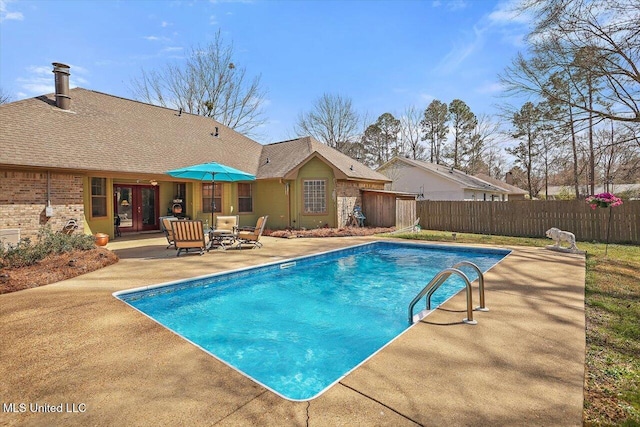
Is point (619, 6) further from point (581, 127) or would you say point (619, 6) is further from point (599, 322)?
point (599, 322)

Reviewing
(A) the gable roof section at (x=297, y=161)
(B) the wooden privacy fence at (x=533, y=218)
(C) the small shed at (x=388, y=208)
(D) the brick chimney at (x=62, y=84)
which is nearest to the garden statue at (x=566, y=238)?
(B) the wooden privacy fence at (x=533, y=218)

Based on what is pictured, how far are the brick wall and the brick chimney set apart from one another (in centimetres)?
402

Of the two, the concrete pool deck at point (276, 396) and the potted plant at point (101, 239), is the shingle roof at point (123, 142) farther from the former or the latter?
the concrete pool deck at point (276, 396)

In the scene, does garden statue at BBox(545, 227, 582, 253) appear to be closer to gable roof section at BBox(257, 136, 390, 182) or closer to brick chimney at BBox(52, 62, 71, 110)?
gable roof section at BBox(257, 136, 390, 182)

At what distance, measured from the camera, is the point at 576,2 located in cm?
780

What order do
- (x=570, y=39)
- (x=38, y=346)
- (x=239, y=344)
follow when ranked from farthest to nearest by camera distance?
(x=570, y=39), (x=239, y=344), (x=38, y=346)

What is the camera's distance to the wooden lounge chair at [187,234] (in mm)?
9500

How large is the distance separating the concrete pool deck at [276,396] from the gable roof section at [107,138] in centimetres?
746

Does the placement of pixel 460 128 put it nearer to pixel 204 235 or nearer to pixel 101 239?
pixel 204 235

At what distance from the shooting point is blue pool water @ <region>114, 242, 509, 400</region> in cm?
410

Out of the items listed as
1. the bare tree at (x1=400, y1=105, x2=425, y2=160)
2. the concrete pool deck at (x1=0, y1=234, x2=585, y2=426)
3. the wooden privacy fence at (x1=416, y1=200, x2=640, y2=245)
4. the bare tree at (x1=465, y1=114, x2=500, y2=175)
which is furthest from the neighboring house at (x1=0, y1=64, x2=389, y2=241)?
the bare tree at (x1=465, y1=114, x2=500, y2=175)

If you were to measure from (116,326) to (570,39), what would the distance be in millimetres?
13008

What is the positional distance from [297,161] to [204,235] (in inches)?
290

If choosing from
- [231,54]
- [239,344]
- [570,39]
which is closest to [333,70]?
[231,54]
